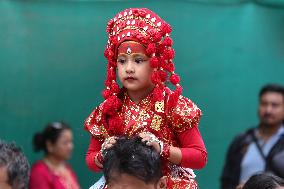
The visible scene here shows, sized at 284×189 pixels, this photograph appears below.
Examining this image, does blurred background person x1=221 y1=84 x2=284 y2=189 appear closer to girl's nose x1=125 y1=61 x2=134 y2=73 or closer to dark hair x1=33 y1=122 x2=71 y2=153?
dark hair x1=33 y1=122 x2=71 y2=153

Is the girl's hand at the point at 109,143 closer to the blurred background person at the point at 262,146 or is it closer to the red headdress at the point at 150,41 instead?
the red headdress at the point at 150,41

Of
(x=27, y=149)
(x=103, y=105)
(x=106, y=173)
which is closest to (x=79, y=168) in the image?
(x=27, y=149)

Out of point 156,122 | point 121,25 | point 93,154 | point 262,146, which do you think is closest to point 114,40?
point 121,25

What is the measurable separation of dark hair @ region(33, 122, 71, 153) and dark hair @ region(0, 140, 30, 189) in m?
2.32

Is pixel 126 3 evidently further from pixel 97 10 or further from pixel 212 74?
pixel 212 74

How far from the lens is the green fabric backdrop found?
19.8 ft

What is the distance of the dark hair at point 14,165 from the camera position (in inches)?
144

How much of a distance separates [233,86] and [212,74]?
0.21 m

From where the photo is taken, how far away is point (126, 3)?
5941 millimetres

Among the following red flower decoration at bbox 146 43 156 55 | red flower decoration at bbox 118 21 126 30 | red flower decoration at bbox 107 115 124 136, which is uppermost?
red flower decoration at bbox 118 21 126 30

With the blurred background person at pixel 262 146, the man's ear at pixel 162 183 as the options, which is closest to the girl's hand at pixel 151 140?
the man's ear at pixel 162 183

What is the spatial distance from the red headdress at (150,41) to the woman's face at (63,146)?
2.48 meters

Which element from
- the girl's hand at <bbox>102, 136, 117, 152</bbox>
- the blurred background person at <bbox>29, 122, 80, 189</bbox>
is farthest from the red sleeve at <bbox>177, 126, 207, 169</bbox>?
the blurred background person at <bbox>29, 122, 80, 189</bbox>

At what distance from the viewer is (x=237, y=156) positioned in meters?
5.84
